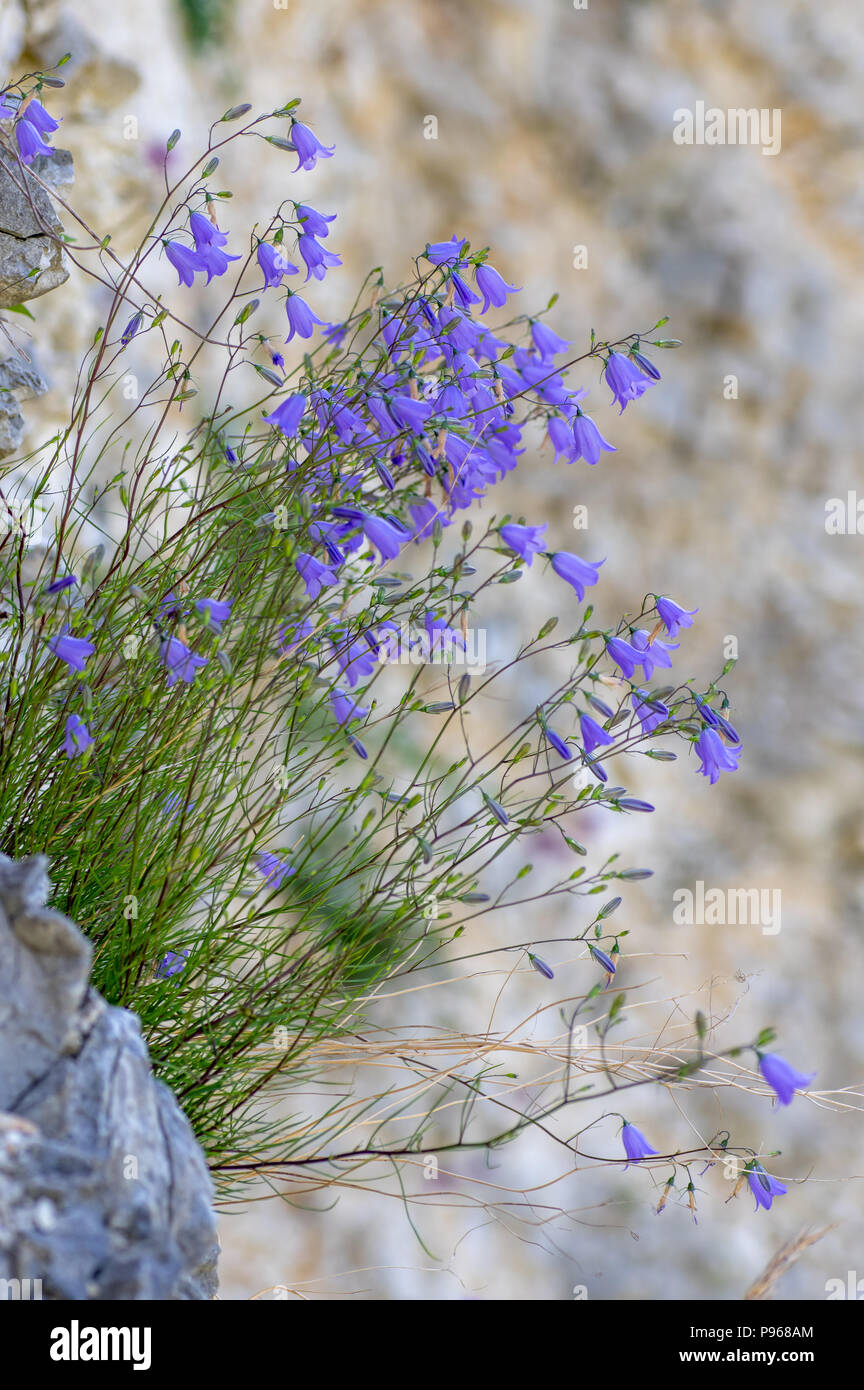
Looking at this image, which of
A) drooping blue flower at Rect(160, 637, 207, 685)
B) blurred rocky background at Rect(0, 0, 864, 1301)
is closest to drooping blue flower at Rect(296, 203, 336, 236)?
drooping blue flower at Rect(160, 637, 207, 685)

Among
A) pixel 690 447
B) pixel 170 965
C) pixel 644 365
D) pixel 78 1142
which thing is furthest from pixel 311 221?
pixel 690 447

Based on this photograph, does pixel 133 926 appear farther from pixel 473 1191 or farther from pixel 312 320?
pixel 473 1191

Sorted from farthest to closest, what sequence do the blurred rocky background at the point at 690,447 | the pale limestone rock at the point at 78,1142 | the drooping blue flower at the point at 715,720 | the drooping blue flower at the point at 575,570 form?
the blurred rocky background at the point at 690,447 < the drooping blue flower at the point at 575,570 < the drooping blue flower at the point at 715,720 < the pale limestone rock at the point at 78,1142

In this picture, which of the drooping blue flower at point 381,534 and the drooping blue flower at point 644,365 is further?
the drooping blue flower at point 644,365

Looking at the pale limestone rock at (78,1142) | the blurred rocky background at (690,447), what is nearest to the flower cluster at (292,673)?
the pale limestone rock at (78,1142)

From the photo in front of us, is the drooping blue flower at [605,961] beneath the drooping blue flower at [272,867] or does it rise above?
beneath

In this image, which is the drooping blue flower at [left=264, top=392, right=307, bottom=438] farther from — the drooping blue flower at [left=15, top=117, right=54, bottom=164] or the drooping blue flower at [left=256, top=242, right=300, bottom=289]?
the drooping blue flower at [left=15, top=117, right=54, bottom=164]

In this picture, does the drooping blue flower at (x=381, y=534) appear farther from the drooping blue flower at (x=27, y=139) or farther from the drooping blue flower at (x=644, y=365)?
the drooping blue flower at (x=27, y=139)

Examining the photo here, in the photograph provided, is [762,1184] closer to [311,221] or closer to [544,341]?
[544,341]
